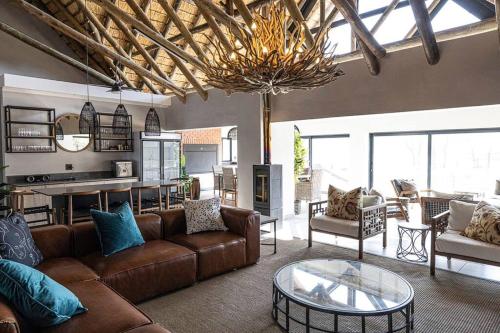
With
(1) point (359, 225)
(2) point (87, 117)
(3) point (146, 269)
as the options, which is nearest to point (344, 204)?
(1) point (359, 225)

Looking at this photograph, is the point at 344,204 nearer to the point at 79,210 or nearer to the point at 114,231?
the point at 114,231

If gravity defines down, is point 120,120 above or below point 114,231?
above

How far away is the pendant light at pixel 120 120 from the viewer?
19.0 feet

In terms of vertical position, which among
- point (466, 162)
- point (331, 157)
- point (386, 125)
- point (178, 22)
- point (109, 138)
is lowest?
point (466, 162)

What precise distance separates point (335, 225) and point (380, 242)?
44.1 inches

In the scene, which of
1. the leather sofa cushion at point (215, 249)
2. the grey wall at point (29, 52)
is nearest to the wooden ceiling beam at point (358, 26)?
the leather sofa cushion at point (215, 249)

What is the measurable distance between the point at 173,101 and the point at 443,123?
6.87 metres

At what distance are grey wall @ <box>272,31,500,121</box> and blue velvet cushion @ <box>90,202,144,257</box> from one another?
12.5 ft

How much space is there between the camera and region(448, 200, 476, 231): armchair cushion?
166 inches

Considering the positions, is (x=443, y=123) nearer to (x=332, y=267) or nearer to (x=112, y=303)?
(x=332, y=267)

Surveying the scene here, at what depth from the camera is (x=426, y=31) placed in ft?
14.3

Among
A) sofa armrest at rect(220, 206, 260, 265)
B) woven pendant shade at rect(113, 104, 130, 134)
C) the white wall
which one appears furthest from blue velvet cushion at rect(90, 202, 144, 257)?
the white wall

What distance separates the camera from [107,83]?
25.8 ft

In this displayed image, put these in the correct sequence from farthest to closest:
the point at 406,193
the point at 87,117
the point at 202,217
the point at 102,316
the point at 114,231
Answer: the point at 406,193, the point at 87,117, the point at 202,217, the point at 114,231, the point at 102,316
